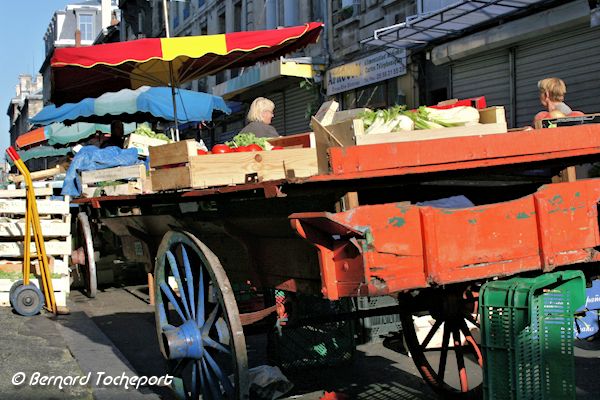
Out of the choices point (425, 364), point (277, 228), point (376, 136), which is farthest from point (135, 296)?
point (376, 136)

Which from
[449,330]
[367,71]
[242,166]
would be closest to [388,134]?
[242,166]

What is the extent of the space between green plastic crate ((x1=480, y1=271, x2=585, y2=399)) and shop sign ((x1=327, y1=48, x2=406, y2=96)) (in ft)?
44.9

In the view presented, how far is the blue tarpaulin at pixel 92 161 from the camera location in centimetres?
945

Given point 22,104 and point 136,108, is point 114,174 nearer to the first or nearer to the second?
point 136,108

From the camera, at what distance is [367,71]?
1770 cm

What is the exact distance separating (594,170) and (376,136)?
4.96m

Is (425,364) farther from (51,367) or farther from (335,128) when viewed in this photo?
(51,367)

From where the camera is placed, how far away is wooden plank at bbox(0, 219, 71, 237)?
877cm

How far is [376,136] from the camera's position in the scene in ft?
10.5

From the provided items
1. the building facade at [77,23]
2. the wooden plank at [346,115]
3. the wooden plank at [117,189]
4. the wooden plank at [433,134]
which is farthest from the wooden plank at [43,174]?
the building facade at [77,23]

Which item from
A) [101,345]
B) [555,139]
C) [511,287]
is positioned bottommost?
[101,345]

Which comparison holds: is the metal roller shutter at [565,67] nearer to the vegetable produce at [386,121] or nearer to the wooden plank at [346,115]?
the wooden plank at [346,115]

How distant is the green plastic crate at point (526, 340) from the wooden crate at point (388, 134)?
2.32ft

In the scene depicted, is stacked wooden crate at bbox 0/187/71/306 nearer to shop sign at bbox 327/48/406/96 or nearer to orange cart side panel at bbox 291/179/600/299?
orange cart side panel at bbox 291/179/600/299
